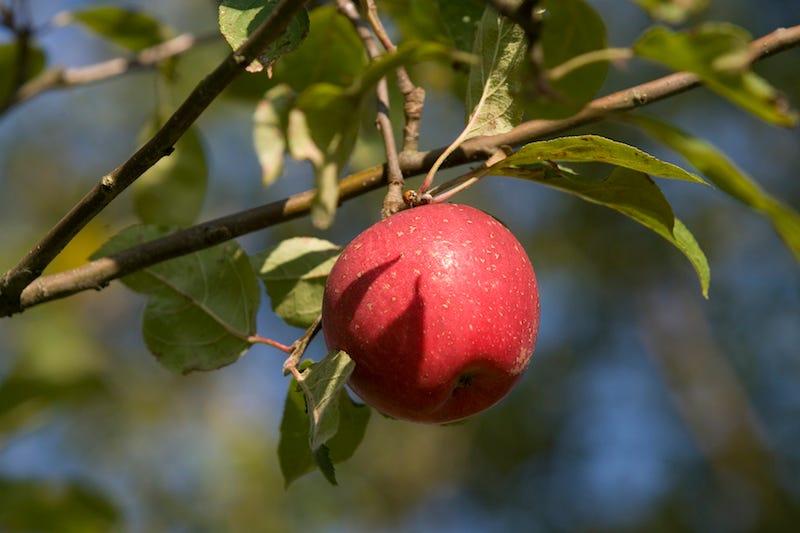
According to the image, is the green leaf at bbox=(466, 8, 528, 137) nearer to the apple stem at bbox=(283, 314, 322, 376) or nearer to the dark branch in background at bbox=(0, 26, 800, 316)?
the dark branch in background at bbox=(0, 26, 800, 316)

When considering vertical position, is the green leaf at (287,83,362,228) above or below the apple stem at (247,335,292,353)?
above

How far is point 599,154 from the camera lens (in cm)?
87

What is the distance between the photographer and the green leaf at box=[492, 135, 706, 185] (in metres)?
0.85

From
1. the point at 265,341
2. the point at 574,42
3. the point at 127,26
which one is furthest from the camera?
the point at 127,26

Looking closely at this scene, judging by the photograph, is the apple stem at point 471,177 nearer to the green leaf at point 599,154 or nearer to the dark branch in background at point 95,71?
the green leaf at point 599,154

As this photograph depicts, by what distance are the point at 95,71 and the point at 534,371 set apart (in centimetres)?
461

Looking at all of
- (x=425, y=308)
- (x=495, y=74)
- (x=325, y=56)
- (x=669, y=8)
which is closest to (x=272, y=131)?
(x=325, y=56)

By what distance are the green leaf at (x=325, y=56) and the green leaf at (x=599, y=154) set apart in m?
0.63

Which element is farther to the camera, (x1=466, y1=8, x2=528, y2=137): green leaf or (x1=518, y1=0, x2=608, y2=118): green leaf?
(x1=518, y1=0, x2=608, y2=118): green leaf

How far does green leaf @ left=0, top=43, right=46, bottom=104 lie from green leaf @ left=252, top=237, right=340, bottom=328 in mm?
850

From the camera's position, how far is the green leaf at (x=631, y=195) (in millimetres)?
901

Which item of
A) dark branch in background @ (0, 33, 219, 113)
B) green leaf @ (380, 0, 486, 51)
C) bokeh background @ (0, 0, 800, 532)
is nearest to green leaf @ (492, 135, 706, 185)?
green leaf @ (380, 0, 486, 51)

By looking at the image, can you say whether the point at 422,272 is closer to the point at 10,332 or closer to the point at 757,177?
the point at 10,332

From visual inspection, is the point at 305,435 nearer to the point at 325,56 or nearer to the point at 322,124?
the point at 322,124
